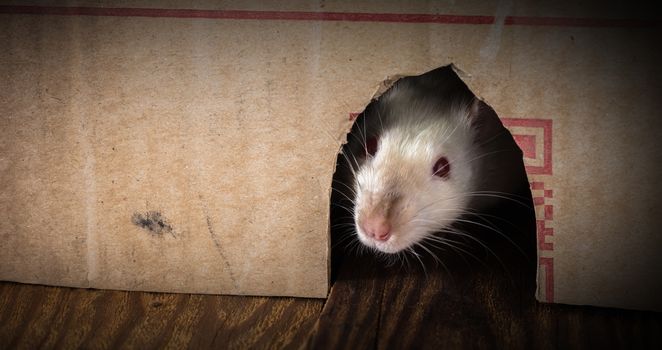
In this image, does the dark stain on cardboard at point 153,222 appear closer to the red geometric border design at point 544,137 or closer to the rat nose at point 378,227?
the rat nose at point 378,227

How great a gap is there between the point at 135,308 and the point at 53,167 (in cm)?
44

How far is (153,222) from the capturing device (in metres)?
1.53

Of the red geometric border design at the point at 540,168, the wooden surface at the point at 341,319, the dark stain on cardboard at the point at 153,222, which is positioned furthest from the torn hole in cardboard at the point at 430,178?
the dark stain on cardboard at the point at 153,222

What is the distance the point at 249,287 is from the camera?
5.13 ft

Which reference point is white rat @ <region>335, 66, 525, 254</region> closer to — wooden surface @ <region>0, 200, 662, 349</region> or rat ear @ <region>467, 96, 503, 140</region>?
rat ear @ <region>467, 96, 503, 140</region>

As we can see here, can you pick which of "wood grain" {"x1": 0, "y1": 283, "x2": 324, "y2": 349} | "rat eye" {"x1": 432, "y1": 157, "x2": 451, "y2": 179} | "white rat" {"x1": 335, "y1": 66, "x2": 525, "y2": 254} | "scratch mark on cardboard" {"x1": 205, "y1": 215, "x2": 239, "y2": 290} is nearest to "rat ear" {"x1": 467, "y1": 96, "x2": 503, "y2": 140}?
"white rat" {"x1": 335, "y1": 66, "x2": 525, "y2": 254}

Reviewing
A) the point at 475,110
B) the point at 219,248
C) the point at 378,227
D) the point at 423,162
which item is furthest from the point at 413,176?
the point at 219,248

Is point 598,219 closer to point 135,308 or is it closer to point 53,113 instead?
point 135,308

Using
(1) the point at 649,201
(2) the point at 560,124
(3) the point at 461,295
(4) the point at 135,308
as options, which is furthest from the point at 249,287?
(1) the point at 649,201

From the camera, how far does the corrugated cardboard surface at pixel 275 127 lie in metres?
1.36

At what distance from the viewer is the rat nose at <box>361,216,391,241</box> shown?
5.01 feet

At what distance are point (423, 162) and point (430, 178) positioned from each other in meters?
0.05

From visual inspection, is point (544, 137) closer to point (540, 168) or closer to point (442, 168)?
point (540, 168)

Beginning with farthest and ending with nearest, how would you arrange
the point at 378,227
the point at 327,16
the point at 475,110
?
the point at 475,110, the point at 378,227, the point at 327,16
